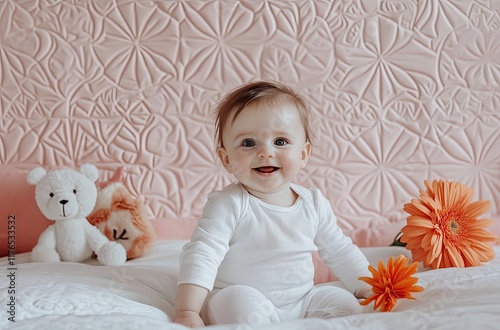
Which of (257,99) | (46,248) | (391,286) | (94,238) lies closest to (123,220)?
(94,238)

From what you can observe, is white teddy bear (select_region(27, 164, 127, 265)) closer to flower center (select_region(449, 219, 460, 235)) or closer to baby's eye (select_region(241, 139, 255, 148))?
baby's eye (select_region(241, 139, 255, 148))

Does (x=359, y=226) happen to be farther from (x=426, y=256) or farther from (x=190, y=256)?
(x=190, y=256)

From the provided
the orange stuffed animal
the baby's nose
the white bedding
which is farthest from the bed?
the baby's nose

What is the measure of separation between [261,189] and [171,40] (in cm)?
84

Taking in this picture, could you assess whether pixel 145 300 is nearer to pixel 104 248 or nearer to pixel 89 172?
pixel 104 248

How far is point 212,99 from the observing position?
192 centimetres

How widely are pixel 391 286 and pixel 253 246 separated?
0.25m

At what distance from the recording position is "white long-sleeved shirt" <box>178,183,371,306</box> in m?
1.17

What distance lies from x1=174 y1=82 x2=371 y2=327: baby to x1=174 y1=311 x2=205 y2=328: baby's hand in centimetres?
4

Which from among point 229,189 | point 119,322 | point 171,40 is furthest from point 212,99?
point 119,322

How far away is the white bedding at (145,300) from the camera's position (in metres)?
0.92

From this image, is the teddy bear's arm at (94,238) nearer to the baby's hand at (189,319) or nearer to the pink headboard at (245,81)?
the pink headboard at (245,81)

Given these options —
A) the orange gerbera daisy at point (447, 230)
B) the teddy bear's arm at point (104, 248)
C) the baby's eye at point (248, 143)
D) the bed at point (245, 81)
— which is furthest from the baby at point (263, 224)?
the bed at point (245, 81)

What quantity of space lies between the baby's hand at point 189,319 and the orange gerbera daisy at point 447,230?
0.59 meters
